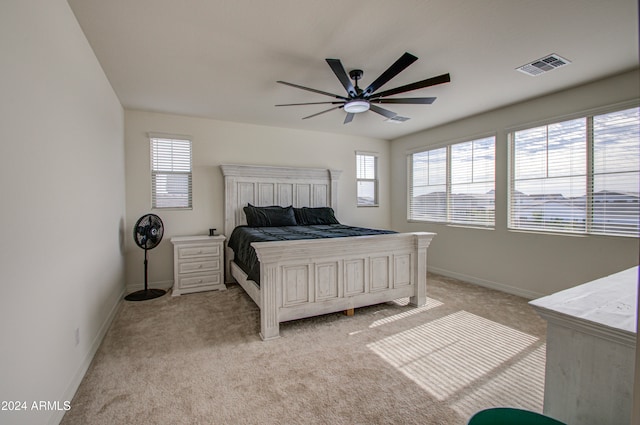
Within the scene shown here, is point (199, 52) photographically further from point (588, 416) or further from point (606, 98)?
point (606, 98)

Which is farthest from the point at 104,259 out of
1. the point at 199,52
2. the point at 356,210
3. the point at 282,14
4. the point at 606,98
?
the point at 606,98

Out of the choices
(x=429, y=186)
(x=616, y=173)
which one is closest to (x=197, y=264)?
(x=429, y=186)

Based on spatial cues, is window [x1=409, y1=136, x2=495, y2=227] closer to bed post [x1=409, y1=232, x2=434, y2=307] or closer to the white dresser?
bed post [x1=409, y1=232, x2=434, y2=307]

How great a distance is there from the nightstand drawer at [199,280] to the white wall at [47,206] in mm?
1326

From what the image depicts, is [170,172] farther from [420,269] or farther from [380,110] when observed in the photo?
[420,269]

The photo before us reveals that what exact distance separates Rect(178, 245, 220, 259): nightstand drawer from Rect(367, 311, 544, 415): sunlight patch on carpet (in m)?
2.69

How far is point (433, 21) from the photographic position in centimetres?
221

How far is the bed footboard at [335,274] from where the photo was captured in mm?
2652

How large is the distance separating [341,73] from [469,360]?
2576 millimetres

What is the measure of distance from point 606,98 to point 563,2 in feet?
6.28

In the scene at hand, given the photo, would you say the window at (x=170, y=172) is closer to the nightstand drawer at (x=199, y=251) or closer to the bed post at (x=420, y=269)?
the nightstand drawer at (x=199, y=251)

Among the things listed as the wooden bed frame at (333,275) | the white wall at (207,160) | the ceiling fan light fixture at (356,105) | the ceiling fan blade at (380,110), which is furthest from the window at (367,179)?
the ceiling fan light fixture at (356,105)

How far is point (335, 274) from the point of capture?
9.86ft

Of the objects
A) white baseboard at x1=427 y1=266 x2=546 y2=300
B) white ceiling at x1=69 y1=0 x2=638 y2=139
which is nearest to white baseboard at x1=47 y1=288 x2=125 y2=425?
Result: white ceiling at x1=69 y1=0 x2=638 y2=139
